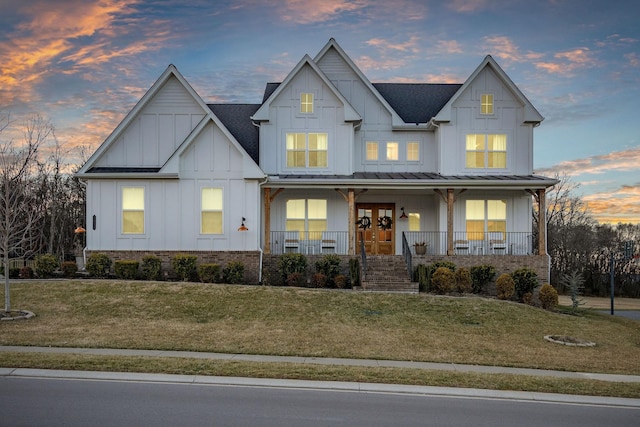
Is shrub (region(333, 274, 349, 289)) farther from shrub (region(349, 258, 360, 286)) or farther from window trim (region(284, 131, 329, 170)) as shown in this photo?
window trim (region(284, 131, 329, 170))

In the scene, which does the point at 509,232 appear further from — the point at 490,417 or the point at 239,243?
the point at 490,417

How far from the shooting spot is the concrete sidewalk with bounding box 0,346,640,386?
1189 centimetres

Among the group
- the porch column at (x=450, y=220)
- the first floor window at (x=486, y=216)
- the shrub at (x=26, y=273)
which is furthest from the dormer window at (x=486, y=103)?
the shrub at (x=26, y=273)

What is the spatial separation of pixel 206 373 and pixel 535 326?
11.3m

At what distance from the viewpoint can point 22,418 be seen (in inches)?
315

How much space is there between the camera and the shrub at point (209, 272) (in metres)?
22.4

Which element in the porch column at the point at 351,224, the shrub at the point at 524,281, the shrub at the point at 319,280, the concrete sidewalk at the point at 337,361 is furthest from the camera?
the porch column at the point at 351,224

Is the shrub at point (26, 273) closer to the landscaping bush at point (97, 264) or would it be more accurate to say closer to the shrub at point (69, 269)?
the shrub at point (69, 269)

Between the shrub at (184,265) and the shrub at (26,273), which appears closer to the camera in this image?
the shrub at (26,273)

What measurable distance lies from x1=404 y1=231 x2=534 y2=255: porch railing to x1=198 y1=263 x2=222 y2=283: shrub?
9273mm

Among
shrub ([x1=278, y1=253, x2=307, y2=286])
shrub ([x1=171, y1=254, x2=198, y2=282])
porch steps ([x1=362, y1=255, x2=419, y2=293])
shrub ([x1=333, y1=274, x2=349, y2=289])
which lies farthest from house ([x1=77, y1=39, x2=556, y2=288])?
shrub ([x1=333, y1=274, x2=349, y2=289])

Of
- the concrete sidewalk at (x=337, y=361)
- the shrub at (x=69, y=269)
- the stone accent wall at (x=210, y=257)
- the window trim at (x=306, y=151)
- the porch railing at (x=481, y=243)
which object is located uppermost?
the window trim at (x=306, y=151)

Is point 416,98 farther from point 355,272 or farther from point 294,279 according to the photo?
point 294,279

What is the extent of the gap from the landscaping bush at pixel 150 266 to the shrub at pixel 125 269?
39 centimetres
